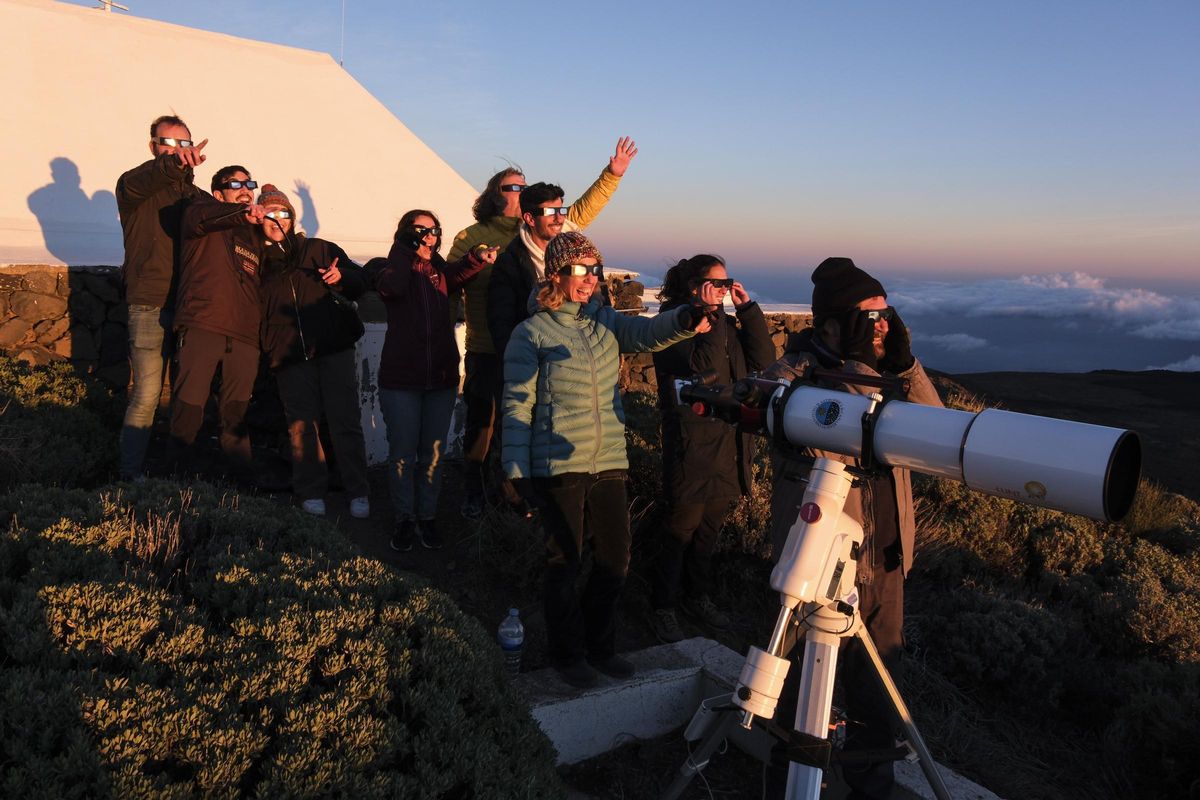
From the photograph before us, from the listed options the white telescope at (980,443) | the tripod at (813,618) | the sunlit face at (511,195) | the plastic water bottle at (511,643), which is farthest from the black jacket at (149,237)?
the tripod at (813,618)

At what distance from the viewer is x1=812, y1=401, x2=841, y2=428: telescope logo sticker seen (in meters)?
1.82

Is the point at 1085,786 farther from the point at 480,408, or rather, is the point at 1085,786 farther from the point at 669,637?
the point at 480,408

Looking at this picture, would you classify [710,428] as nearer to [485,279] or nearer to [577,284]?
[577,284]

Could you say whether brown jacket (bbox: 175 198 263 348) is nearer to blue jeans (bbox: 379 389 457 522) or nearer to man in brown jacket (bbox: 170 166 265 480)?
man in brown jacket (bbox: 170 166 265 480)

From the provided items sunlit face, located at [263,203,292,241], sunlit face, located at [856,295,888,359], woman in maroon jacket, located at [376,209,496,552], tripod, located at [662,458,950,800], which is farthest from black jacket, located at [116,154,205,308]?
tripod, located at [662,458,950,800]

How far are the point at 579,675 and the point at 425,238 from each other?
2256 mm

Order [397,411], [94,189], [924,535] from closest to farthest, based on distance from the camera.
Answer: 1. [397,411]
2. [924,535]
3. [94,189]

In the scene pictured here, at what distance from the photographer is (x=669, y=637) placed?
3.90 metres

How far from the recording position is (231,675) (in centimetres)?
186

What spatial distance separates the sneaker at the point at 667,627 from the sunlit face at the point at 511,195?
2.23 meters

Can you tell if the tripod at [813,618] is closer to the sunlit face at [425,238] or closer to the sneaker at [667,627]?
the sneaker at [667,627]

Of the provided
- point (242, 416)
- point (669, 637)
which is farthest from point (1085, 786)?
point (242, 416)

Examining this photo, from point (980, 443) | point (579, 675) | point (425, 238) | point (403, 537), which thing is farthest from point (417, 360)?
point (980, 443)

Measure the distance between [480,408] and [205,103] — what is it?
17.6 ft
